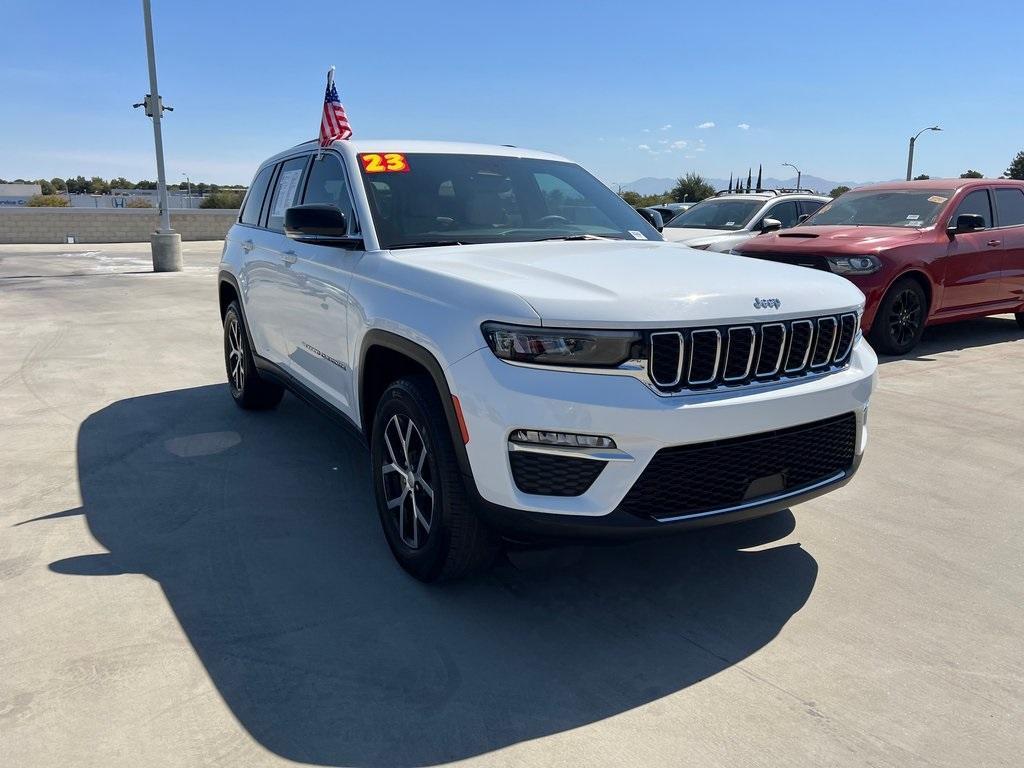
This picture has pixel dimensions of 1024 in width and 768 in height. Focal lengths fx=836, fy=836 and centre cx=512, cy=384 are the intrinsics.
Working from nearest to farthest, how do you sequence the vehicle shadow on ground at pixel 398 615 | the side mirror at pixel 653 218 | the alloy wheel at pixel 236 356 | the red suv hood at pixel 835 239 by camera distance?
the vehicle shadow on ground at pixel 398 615 < the side mirror at pixel 653 218 < the alloy wheel at pixel 236 356 < the red suv hood at pixel 835 239

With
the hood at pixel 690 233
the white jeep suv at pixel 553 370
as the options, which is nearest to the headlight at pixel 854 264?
the hood at pixel 690 233

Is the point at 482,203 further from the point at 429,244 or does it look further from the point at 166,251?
the point at 166,251

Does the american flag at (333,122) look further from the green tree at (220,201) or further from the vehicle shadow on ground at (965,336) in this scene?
the green tree at (220,201)

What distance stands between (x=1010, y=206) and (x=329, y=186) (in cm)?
816

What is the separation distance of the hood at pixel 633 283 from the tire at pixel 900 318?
15.9 feet

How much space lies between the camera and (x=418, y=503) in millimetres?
3395

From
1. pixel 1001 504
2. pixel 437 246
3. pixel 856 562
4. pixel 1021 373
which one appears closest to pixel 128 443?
pixel 437 246

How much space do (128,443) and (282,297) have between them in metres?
1.51

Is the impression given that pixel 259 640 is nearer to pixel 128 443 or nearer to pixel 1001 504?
pixel 128 443

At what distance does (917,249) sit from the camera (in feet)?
26.6

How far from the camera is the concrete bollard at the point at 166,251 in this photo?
60.0ft

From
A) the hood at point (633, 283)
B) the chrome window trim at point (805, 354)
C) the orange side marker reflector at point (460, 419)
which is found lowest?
the orange side marker reflector at point (460, 419)

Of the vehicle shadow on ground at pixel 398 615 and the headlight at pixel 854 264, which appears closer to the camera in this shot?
the vehicle shadow on ground at pixel 398 615

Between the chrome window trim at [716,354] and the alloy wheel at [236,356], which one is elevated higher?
the chrome window trim at [716,354]
